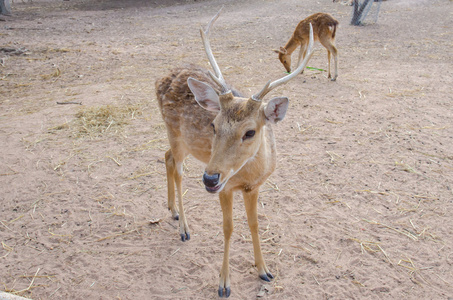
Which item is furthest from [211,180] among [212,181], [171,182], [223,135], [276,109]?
[171,182]

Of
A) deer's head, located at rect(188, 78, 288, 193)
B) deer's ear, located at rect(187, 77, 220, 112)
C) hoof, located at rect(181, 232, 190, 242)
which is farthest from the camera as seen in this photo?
hoof, located at rect(181, 232, 190, 242)

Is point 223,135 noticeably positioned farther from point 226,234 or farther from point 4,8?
point 4,8

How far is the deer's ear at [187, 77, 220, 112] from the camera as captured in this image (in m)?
2.88

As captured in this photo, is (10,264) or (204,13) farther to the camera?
(204,13)

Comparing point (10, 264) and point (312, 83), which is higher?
point (10, 264)

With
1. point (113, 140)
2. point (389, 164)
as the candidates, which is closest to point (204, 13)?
point (113, 140)

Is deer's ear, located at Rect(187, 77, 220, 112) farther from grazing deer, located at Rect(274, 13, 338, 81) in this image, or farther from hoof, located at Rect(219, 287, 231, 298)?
grazing deer, located at Rect(274, 13, 338, 81)

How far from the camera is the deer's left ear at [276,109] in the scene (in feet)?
8.66

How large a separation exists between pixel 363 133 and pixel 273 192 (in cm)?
215

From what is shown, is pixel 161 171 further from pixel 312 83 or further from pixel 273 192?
pixel 312 83

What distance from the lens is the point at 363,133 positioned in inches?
223

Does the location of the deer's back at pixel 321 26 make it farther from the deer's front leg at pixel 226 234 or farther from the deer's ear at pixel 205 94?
the deer's front leg at pixel 226 234

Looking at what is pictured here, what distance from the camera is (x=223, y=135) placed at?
103 inches

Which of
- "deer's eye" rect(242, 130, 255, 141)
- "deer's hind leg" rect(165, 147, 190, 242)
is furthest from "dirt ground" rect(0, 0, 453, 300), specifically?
"deer's eye" rect(242, 130, 255, 141)
